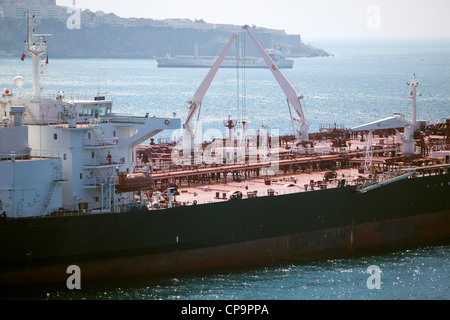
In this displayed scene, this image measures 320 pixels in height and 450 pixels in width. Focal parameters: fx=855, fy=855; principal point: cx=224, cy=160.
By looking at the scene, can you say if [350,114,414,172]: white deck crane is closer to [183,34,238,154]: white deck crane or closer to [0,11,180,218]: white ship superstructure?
[183,34,238,154]: white deck crane

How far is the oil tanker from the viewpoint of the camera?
36.5 metres

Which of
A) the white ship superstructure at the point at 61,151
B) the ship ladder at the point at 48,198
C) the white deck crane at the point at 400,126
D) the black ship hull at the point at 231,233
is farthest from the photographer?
the white deck crane at the point at 400,126

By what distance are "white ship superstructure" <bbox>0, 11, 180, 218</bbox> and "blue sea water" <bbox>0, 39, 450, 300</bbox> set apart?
178 centimetres

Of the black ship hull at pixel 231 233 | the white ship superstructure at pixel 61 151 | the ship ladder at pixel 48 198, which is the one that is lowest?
the black ship hull at pixel 231 233

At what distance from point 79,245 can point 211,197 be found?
866cm

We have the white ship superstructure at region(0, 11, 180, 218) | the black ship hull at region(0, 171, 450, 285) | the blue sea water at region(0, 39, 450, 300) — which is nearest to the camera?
the black ship hull at region(0, 171, 450, 285)

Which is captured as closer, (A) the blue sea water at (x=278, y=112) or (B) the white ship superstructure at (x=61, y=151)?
(B) the white ship superstructure at (x=61, y=151)

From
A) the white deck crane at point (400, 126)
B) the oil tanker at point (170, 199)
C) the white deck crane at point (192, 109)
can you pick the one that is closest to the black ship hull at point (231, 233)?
the oil tanker at point (170, 199)

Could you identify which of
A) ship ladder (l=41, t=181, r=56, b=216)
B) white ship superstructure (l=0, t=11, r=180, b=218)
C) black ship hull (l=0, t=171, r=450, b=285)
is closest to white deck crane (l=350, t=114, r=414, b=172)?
black ship hull (l=0, t=171, r=450, b=285)

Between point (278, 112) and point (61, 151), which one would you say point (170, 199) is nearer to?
point (61, 151)

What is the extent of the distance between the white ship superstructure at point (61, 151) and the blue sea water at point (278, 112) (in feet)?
5.86

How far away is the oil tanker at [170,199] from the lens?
120ft

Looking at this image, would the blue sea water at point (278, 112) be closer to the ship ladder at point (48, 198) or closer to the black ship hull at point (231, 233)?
the black ship hull at point (231, 233)
